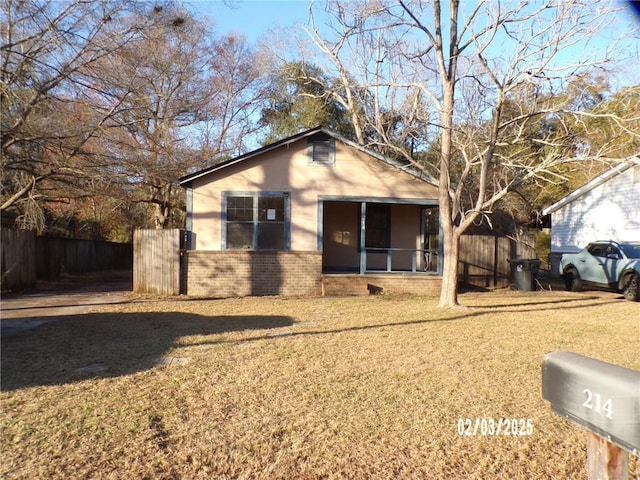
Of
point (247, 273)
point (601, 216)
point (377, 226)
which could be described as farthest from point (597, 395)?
point (601, 216)

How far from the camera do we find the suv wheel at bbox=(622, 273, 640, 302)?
13.5 meters

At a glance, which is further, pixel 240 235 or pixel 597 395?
pixel 240 235

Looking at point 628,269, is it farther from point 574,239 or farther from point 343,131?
point 343,131

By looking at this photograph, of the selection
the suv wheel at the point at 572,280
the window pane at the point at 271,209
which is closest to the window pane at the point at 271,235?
the window pane at the point at 271,209

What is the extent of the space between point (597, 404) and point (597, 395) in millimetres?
32

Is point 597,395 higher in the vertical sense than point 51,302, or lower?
higher

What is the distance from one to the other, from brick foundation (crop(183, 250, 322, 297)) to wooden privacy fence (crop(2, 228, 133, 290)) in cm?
491

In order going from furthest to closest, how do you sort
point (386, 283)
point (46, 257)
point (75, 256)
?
1. point (75, 256)
2. point (46, 257)
3. point (386, 283)

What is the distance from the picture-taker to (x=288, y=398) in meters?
4.95

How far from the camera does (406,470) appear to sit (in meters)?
3.51

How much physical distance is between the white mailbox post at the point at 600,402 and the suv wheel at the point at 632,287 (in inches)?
547

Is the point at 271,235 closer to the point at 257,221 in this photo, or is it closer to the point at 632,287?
the point at 257,221

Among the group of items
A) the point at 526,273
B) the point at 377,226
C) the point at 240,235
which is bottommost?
the point at 526,273

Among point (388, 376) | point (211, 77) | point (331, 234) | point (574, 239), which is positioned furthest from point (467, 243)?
point (211, 77)
